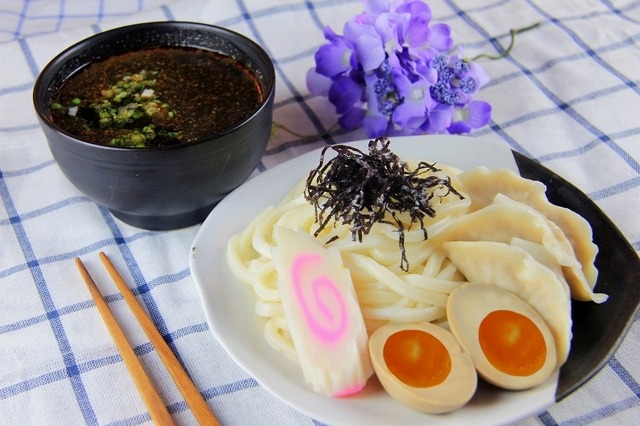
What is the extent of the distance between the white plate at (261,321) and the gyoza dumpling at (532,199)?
307 millimetres

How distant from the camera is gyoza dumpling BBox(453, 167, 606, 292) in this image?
2.51 meters

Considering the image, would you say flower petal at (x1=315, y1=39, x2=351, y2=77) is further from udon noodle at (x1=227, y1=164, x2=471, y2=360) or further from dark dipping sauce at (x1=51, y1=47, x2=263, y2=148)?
udon noodle at (x1=227, y1=164, x2=471, y2=360)

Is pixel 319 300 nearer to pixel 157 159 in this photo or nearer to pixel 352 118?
pixel 157 159

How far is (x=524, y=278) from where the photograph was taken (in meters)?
2.33

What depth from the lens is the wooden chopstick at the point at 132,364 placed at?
2340mm

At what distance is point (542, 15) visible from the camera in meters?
4.50

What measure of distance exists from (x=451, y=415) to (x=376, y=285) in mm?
631

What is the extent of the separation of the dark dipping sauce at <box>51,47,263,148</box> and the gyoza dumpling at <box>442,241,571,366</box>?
1.04m

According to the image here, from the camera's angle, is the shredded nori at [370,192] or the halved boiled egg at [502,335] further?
the shredded nori at [370,192]

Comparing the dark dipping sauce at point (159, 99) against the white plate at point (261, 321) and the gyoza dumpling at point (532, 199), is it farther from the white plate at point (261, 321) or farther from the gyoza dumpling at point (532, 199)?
the gyoza dumpling at point (532, 199)

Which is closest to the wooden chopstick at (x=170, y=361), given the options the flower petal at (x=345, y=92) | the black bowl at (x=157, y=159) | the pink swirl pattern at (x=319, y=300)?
the black bowl at (x=157, y=159)

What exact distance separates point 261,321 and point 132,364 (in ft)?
1.49

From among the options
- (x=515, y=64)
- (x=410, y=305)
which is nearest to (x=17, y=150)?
(x=410, y=305)

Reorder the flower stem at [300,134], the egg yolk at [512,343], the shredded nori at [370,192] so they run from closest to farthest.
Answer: the egg yolk at [512,343], the shredded nori at [370,192], the flower stem at [300,134]
